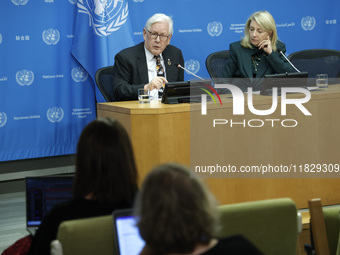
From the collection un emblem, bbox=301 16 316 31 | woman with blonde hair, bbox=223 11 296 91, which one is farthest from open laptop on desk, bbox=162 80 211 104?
un emblem, bbox=301 16 316 31

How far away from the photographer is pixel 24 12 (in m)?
4.95

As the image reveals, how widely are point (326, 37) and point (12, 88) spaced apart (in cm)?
350

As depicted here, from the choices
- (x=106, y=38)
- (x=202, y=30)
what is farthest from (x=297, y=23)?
(x=106, y=38)

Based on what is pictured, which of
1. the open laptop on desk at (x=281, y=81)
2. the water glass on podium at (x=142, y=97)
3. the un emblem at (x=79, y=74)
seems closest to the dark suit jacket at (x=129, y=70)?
the water glass on podium at (x=142, y=97)

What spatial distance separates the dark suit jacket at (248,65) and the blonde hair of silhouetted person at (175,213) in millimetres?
3169

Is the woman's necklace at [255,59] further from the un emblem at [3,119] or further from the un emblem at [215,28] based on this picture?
the un emblem at [3,119]

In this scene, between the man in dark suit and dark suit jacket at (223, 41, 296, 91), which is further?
dark suit jacket at (223, 41, 296, 91)

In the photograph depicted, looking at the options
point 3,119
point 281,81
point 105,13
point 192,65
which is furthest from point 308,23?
point 3,119

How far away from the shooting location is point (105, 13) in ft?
16.6

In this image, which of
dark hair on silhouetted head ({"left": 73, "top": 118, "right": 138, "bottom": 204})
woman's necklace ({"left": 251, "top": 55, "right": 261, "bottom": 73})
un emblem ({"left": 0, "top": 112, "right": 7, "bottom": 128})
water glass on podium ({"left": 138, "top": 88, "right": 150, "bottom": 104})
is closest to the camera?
dark hair on silhouetted head ({"left": 73, "top": 118, "right": 138, "bottom": 204})

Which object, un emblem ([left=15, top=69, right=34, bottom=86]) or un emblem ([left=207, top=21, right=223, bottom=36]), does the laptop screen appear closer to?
un emblem ([left=15, top=69, right=34, bottom=86])

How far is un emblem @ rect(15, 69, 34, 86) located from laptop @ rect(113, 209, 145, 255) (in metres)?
3.55

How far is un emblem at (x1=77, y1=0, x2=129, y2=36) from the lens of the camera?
16.5ft

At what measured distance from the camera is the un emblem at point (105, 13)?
5.03 metres
